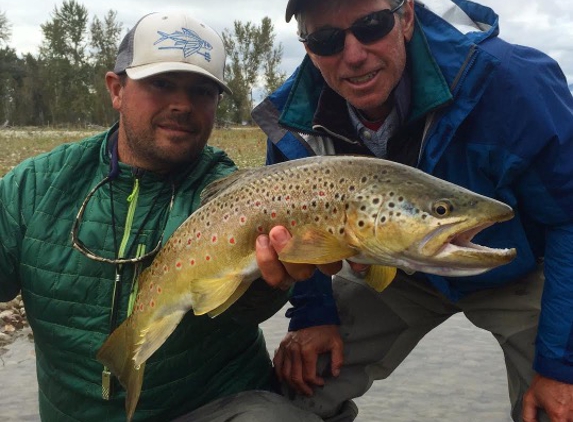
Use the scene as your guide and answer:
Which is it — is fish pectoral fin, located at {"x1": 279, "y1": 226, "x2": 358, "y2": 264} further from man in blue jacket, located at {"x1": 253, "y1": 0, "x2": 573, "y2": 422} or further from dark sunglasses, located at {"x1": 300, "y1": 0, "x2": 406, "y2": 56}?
dark sunglasses, located at {"x1": 300, "y1": 0, "x2": 406, "y2": 56}

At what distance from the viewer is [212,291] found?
7.97ft

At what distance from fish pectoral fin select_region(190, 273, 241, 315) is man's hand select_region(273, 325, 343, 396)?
36.0 inches

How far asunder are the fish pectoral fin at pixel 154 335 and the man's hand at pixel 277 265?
14.3 inches

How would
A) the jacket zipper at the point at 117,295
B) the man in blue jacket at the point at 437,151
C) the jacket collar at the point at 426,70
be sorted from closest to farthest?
the jacket zipper at the point at 117,295
the man in blue jacket at the point at 437,151
the jacket collar at the point at 426,70

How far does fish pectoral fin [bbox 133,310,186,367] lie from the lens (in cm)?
246

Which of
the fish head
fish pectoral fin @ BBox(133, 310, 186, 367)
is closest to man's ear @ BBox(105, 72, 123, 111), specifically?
fish pectoral fin @ BBox(133, 310, 186, 367)

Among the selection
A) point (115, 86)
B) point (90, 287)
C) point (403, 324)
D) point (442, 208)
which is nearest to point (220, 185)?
point (90, 287)

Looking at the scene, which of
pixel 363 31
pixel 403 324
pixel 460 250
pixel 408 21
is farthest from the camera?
pixel 403 324

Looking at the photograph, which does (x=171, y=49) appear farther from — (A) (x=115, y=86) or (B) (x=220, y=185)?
(B) (x=220, y=185)

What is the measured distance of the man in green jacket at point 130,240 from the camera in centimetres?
263

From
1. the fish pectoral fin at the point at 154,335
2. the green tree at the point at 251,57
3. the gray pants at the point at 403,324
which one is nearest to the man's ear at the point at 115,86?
the fish pectoral fin at the point at 154,335

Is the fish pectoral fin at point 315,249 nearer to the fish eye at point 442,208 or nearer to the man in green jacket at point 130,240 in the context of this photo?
the fish eye at point 442,208

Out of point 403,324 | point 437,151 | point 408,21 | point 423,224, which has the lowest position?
point 403,324

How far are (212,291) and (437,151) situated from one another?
42.5 inches
